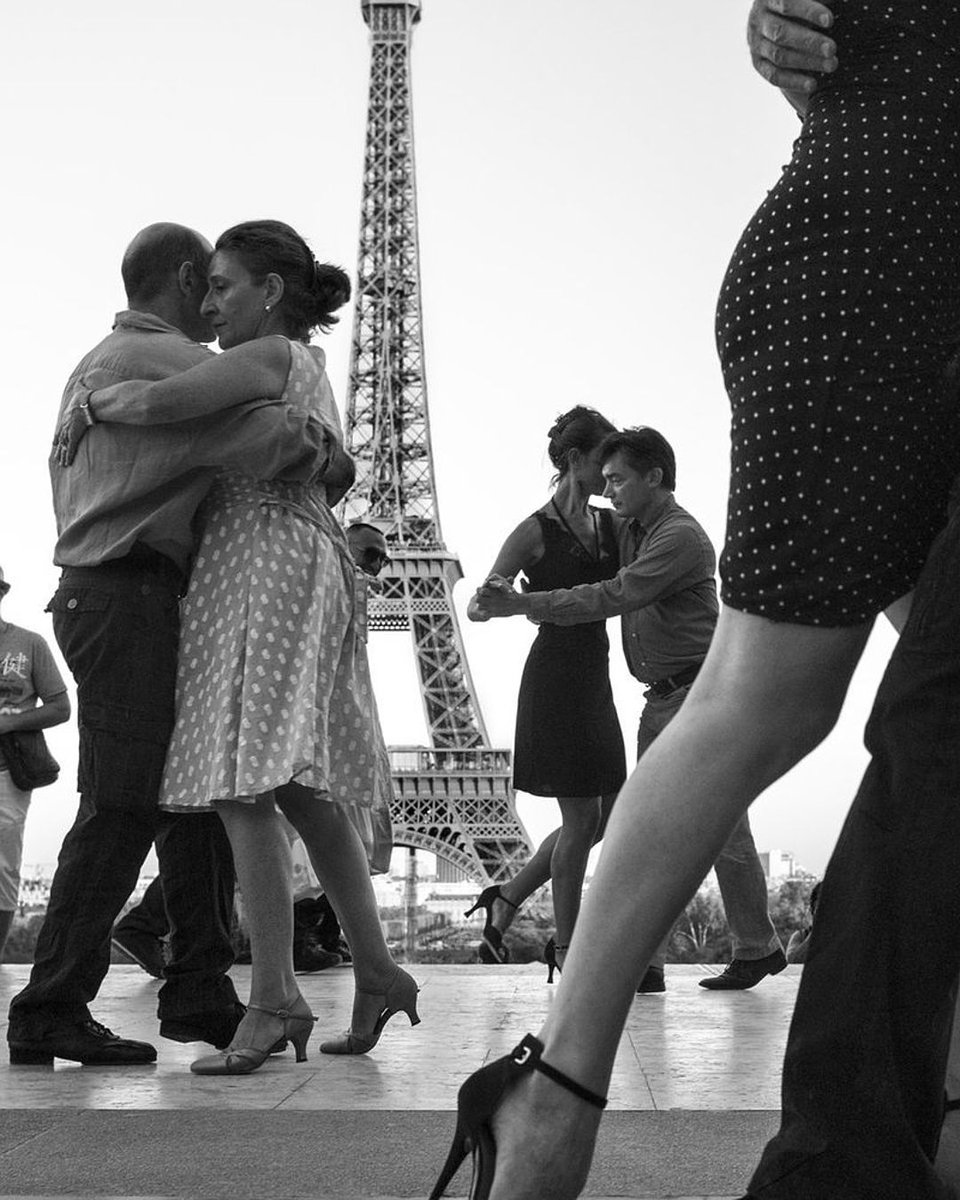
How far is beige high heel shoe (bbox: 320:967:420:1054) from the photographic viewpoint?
4.00 meters

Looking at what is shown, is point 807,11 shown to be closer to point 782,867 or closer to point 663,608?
point 663,608

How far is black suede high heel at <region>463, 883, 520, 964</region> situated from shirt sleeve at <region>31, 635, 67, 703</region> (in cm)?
192

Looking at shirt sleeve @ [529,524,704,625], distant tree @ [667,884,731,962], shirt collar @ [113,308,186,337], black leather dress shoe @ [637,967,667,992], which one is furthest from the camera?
distant tree @ [667,884,731,962]

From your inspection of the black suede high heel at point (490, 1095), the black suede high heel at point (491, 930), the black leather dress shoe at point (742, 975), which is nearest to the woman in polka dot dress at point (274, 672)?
the black suede high heel at point (490, 1095)

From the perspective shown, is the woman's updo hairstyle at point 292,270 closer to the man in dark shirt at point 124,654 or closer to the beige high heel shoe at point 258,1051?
the man in dark shirt at point 124,654

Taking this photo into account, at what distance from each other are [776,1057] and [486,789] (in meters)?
32.1

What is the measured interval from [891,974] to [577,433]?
4.83m

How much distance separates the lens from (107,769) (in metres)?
3.88

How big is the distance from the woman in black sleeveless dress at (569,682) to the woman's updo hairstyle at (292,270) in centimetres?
199

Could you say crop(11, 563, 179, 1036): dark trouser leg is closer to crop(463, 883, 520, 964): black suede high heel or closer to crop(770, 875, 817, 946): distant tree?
crop(463, 883, 520, 964): black suede high heel

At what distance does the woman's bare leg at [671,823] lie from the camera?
1707 millimetres

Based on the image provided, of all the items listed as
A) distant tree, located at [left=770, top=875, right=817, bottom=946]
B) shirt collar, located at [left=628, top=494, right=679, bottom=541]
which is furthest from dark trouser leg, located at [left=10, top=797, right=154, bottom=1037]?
distant tree, located at [left=770, top=875, right=817, bottom=946]

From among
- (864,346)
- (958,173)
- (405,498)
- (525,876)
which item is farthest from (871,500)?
(405,498)

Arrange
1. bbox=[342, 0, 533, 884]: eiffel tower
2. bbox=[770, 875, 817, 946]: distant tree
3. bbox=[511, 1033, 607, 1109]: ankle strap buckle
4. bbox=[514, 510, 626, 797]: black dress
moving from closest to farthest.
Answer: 1. bbox=[511, 1033, 607, 1109]: ankle strap buckle
2. bbox=[514, 510, 626, 797]: black dress
3. bbox=[770, 875, 817, 946]: distant tree
4. bbox=[342, 0, 533, 884]: eiffel tower
